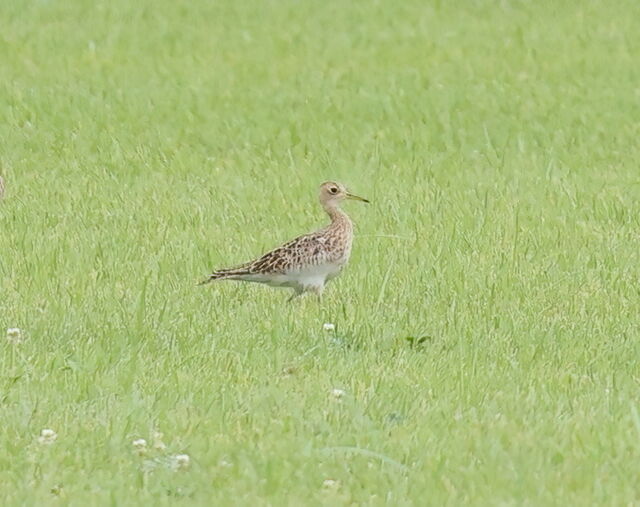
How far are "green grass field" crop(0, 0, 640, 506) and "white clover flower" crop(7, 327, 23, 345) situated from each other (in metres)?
0.04

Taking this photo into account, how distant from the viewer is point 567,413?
26.0 feet

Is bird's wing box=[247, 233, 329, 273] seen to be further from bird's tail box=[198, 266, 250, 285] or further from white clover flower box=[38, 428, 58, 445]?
white clover flower box=[38, 428, 58, 445]

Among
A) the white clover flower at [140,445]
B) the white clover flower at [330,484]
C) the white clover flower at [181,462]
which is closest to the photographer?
the white clover flower at [330,484]

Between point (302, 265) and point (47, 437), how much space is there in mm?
3008

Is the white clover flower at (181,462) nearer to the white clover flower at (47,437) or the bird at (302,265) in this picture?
the white clover flower at (47,437)

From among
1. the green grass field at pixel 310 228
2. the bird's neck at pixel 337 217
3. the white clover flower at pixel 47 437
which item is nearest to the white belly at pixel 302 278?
the green grass field at pixel 310 228

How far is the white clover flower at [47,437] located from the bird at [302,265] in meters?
2.77

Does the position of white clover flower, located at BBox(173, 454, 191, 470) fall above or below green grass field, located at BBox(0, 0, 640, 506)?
above

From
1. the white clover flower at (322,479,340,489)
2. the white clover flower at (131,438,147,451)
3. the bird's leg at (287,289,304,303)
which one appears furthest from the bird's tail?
the white clover flower at (322,479,340,489)

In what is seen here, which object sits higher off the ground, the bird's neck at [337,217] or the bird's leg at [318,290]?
the bird's neck at [337,217]

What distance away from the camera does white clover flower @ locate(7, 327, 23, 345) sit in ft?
29.4

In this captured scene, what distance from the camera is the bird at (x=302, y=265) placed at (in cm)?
1012

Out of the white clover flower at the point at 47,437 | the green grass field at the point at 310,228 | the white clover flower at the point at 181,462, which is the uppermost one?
the white clover flower at the point at 181,462

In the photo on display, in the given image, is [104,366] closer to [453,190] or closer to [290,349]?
[290,349]
